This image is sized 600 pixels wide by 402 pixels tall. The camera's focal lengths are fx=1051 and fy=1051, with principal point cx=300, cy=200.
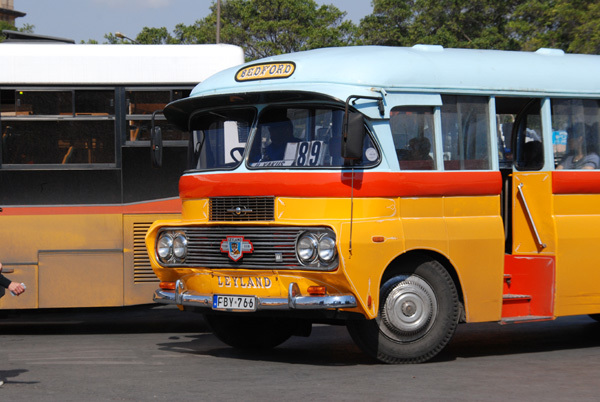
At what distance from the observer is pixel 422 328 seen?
948cm

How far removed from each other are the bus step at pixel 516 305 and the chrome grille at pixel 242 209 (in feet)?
8.24

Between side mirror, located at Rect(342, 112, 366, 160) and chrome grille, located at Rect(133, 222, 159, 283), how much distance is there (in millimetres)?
3978

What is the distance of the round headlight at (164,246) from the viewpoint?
1020 cm

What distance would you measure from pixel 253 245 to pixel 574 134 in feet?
11.7

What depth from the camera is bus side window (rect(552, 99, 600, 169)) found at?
10547 millimetres

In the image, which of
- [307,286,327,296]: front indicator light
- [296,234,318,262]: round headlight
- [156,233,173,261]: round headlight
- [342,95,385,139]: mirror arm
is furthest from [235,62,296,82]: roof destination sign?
[307,286,327,296]: front indicator light

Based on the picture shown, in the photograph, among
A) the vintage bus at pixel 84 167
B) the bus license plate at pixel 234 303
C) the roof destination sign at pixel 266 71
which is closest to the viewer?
the bus license plate at pixel 234 303

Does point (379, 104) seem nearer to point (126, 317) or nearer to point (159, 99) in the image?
point (159, 99)

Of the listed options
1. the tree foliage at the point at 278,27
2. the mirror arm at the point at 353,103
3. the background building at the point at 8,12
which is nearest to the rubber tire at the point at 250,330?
the mirror arm at the point at 353,103

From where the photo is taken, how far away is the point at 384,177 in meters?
9.31

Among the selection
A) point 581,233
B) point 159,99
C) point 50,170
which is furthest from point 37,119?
point 581,233

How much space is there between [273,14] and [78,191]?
50223 mm

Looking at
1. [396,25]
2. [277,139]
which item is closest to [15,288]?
[277,139]

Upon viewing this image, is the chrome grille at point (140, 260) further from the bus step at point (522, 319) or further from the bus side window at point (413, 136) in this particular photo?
the bus step at point (522, 319)
